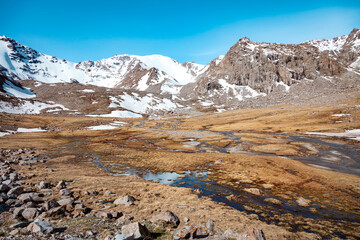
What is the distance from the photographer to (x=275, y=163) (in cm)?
3734

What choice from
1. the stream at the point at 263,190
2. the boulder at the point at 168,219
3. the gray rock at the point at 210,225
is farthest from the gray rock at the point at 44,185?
the gray rock at the point at 210,225

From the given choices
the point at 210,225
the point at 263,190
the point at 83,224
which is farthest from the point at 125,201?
the point at 263,190

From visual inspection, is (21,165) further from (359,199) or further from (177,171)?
(359,199)

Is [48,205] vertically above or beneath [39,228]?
beneath

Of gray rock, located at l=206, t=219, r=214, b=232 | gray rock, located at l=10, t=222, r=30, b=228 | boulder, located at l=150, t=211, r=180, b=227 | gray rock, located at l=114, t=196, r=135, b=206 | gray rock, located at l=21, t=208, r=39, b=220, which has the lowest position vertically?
gray rock, located at l=114, t=196, r=135, b=206

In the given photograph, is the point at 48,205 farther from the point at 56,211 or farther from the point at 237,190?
the point at 237,190

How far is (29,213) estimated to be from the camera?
1252 cm

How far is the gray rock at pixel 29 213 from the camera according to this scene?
1234 cm

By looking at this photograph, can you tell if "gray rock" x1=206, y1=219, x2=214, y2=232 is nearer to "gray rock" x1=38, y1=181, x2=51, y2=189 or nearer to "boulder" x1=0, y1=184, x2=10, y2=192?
"gray rock" x1=38, y1=181, x2=51, y2=189

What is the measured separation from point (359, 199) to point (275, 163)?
1701 centimetres

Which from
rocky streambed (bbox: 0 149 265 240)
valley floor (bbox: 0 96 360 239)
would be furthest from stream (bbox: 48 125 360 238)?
rocky streambed (bbox: 0 149 265 240)

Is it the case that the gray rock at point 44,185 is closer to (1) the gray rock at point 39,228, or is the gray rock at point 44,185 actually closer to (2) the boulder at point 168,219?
(1) the gray rock at point 39,228

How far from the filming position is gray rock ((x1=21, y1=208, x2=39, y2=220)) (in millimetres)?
12344

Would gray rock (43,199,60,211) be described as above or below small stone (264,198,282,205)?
above
